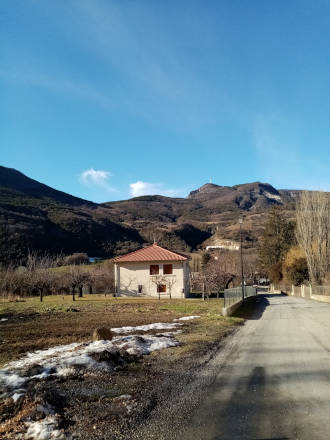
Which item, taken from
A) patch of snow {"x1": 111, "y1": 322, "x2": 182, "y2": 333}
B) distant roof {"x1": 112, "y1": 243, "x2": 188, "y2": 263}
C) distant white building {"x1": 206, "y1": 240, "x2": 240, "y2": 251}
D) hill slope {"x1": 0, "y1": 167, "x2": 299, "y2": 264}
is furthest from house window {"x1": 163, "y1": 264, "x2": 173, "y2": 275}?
distant white building {"x1": 206, "y1": 240, "x2": 240, "y2": 251}

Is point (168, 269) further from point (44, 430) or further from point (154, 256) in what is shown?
point (44, 430)

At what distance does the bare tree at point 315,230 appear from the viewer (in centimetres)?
4272

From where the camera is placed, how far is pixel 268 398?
5270 millimetres

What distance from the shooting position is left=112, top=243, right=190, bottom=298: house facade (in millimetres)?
41719

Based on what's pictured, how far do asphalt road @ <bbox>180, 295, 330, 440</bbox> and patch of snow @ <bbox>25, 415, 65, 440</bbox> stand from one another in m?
1.42

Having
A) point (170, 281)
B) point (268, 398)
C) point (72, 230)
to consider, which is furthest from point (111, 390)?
point (72, 230)

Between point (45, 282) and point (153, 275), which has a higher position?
point (153, 275)

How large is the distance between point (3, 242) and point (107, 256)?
31549mm

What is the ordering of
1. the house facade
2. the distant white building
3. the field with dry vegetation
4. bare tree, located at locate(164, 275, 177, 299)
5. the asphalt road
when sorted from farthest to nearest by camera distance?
the distant white building
the house facade
bare tree, located at locate(164, 275, 177, 299)
the field with dry vegetation
the asphalt road

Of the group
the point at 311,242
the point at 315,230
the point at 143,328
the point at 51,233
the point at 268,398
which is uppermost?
the point at 51,233

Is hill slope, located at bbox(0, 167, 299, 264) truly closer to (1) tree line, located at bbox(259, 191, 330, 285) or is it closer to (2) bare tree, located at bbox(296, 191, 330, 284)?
(1) tree line, located at bbox(259, 191, 330, 285)

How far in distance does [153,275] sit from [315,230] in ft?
69.8

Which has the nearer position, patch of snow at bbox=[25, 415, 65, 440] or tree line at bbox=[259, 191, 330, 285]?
patch of snow at bbox=[25, 415, 65, 440]

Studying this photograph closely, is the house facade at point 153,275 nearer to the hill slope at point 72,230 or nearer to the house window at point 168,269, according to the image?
the house window at point 168,269
